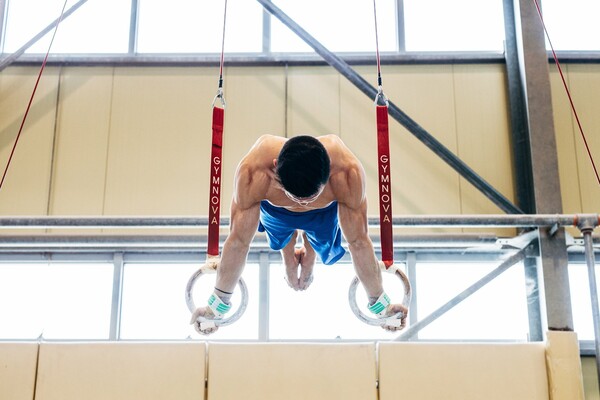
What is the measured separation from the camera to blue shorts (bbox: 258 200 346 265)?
2.91 m

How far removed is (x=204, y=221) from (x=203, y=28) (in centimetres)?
233

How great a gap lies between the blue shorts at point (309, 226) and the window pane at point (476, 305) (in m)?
2.21

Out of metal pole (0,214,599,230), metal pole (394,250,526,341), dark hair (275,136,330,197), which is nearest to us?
dark hair (275,136,330,197)

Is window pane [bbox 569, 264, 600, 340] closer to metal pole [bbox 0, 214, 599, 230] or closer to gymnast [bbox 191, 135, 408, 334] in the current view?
metal pole [bbox 0, 214, 599, 230]

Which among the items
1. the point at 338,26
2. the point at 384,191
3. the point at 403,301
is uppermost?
the point at 338,26

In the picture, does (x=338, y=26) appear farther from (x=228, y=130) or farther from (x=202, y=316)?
(x=202, y=316)

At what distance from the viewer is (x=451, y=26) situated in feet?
18.6

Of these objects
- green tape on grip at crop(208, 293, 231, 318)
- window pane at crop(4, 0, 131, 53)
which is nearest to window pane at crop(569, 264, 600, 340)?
green tape on grip at crop(208, 293, 231, 318)

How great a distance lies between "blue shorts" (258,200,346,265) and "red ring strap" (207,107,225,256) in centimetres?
23

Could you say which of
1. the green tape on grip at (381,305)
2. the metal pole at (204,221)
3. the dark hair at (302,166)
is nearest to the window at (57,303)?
the metal pole at (204,221)

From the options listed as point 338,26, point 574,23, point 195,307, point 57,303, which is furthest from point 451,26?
point 57,303

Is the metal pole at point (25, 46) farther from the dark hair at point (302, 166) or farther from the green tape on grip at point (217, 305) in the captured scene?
the dark hair at point (302, 166)

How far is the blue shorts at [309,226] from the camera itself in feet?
9.55

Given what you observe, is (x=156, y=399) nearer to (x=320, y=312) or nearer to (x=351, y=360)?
(x=351, y=360)
